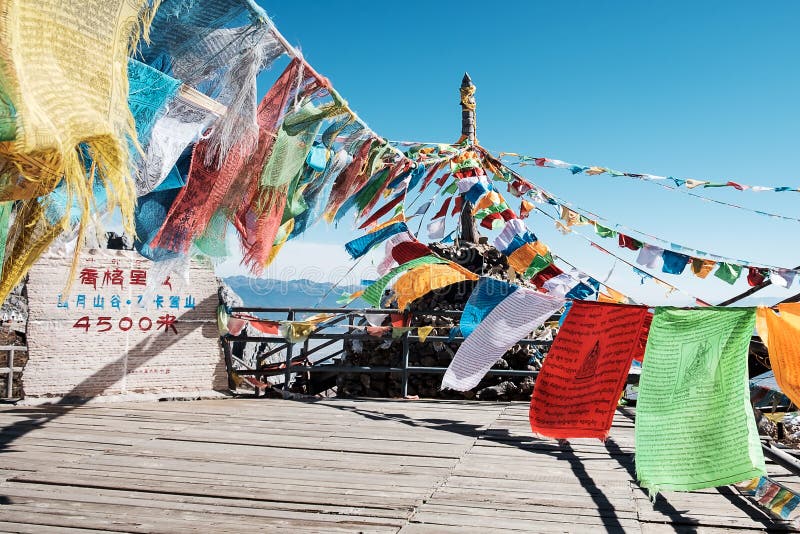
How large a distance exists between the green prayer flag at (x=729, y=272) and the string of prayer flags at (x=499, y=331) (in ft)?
9.03

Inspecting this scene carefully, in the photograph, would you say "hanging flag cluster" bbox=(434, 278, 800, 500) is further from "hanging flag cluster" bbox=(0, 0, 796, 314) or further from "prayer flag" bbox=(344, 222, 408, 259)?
"prayer flag" bbox=(344, 222, 408, 259)

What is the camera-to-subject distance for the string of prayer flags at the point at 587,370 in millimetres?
3732

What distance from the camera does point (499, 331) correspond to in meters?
4.59

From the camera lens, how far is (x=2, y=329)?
474 inches

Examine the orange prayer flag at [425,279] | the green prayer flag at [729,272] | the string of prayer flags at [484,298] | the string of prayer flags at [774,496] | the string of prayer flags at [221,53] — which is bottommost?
the string of prayer flags at [774,496]

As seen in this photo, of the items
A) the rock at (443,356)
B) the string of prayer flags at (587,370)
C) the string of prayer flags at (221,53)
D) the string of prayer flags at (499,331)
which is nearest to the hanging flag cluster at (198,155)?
the string of prayer flags at (221,53)

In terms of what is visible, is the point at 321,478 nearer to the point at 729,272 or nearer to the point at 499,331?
the point at 499,331

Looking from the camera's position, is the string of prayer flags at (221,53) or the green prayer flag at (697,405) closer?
the string of prayer flags at (221,53)

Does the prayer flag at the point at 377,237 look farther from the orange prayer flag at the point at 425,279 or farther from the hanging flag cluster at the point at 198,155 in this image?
the orange prayer flag at the point at 425,279

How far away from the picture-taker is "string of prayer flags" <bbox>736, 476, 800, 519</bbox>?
133 inches

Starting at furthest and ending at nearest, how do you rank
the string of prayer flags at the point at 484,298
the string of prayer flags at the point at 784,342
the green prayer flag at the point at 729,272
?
the green prayer flag at the point at 729,272 < the string of prayer flags at the point at 484,298 < the string of prayer flags at the point at 784,342

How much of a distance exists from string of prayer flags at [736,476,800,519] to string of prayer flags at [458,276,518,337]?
1.88 m

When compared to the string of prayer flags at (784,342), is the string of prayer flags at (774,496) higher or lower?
lower

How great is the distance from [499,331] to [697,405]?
160cm
